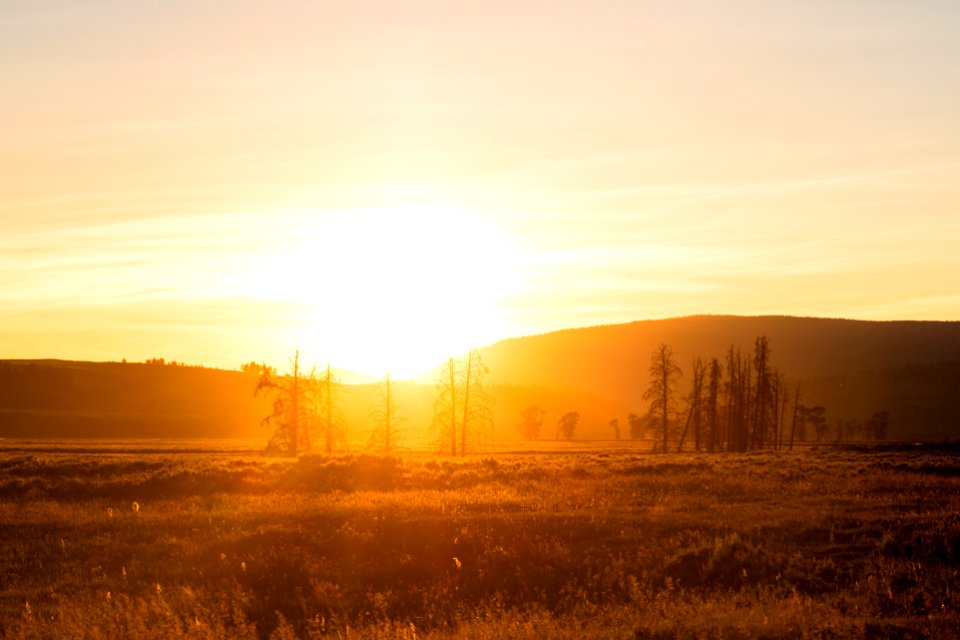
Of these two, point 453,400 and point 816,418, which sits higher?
point 453,400

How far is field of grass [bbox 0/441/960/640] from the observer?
15164mm

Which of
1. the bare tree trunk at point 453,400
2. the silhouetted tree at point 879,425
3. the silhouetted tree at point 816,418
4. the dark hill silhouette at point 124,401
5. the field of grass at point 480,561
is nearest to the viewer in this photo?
the field of grass at point 480,561

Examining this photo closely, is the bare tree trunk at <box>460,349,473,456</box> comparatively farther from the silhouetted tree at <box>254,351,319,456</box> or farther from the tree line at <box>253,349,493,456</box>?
the silhouetted tree at <box>254,351,319,456</box>

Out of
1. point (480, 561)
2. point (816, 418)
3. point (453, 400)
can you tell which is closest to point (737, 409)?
point (453, 400)

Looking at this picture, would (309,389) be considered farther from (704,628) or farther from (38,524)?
(704,628)

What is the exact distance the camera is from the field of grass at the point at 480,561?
1516 cm

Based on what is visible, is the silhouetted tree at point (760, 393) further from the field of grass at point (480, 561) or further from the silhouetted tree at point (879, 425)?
the field of grass at point (480, 561)

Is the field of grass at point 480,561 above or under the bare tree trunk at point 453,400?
under

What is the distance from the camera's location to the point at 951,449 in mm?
66875

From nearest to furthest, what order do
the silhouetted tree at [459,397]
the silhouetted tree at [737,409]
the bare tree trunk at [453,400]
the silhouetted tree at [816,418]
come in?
the silhouetted tree at [459,397] < the bare tree trunk at [453,400] < the silhouetted tree at [737,409] < the silhouetted tree at [816,418]

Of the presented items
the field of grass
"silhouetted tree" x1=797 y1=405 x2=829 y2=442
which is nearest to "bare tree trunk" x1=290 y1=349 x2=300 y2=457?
the field of grass

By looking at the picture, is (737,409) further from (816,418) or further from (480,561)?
(480,561)

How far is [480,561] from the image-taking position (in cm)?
2131

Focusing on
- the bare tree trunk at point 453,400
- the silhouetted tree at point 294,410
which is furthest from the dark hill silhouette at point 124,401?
the bare tree trunk at point 453,400
